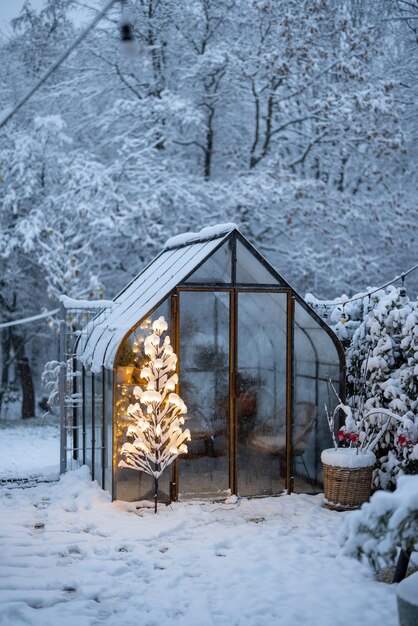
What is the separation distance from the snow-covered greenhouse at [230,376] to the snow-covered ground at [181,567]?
33 centimetres

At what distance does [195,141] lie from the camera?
14.7m

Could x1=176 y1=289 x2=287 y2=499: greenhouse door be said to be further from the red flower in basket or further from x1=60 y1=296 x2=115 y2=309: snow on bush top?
x1=60 y1=296 x2=115 y2=309: snow on bush top

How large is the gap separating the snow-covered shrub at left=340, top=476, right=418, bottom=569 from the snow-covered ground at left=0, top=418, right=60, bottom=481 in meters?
6.30

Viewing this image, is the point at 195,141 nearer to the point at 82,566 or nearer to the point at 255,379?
the point at 255,379

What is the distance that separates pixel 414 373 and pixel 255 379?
1730 millimetres

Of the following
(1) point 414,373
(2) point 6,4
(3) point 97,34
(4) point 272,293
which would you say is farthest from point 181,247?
→ (2) point 6,4

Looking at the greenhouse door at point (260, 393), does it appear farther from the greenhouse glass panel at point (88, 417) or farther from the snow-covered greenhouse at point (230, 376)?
the greenhouse glass panel at point (88, 417)

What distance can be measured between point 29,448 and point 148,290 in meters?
5.67

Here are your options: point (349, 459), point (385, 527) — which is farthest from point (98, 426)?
point (385, 527)

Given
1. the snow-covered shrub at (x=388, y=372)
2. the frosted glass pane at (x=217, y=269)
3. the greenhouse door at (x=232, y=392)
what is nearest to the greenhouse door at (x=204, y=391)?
the greenhouse door at (x=232, y=392)

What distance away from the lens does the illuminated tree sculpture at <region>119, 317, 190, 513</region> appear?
754 centimetres

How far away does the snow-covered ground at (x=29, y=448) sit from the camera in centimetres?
1048

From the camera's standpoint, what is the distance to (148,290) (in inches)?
350

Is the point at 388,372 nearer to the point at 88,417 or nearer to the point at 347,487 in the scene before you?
the point at 347,487
